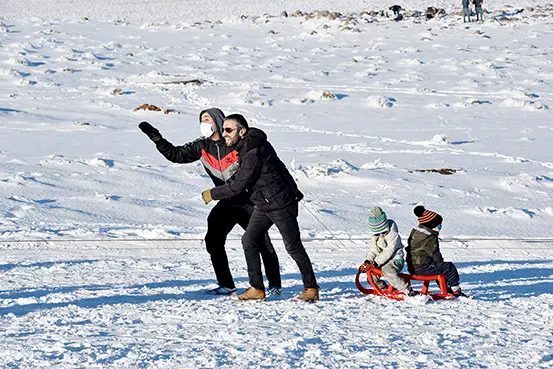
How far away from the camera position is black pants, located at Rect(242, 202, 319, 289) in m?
6.19

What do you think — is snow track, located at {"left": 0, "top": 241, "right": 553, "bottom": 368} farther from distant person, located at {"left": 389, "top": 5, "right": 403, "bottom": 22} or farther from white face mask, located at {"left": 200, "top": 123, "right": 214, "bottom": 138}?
distant person, located at {"left": 389, "top": 5, "right": 403, "bottom": 22}

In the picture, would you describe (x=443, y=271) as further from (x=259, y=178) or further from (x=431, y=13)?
(x=431, y=13)

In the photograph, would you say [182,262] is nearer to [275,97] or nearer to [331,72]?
[275,97]

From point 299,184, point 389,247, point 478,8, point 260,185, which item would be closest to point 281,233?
point 260,185

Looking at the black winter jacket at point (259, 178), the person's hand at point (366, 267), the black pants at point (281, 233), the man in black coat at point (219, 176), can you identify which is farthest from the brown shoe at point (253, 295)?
the person's hand at point (366, 267)

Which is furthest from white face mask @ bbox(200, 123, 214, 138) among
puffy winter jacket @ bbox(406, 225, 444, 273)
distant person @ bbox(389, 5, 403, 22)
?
distant person @ bbox(389, 5, 403, 22)

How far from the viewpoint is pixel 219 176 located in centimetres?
640

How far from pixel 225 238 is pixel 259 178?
74 cm

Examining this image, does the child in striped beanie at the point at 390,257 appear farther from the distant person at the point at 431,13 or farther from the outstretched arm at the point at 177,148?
the distant person at the point at 431,13

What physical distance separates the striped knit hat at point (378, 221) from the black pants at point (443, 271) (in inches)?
19.4

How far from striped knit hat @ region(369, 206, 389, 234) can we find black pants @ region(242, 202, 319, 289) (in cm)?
59

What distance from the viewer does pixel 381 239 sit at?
21.9ft

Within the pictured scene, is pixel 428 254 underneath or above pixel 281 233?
underneath

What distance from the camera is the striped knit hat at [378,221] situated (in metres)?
6.52
